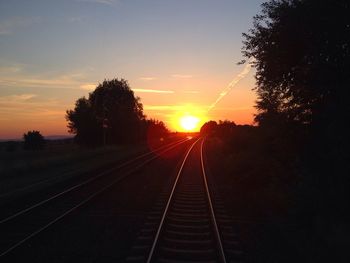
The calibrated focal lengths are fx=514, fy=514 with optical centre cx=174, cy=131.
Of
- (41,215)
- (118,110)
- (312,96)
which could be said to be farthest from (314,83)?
(118,110)

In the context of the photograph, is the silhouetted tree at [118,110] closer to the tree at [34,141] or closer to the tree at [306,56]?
the tree at [34,141]

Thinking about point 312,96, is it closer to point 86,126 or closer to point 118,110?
point 86,126

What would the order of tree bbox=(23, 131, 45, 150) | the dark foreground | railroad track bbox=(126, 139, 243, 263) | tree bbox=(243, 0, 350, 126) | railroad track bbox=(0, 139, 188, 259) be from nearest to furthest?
1. railroad track bbox=(126, 139, 243, 263)
2. the dark foreground
3. railroad track bbox=(0, 139, 188, 259)
4. tree bbox=(243, 0, 350, 126)
5. tree bbox=(23, 131, 45, 150)

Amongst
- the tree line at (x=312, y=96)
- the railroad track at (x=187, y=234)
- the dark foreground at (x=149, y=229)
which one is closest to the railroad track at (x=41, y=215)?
the dark foreground at (x=149, y=229)

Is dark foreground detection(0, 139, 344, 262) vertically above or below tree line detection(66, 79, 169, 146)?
below

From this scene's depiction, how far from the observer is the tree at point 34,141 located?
3457 inches

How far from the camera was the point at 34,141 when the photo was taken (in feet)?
290

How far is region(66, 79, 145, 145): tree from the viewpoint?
76.1 metres

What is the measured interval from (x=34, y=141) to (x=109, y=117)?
15808 mm

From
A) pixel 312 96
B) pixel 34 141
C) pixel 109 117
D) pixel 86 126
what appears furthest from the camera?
pixel 34 141

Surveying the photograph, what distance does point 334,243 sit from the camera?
1024cm

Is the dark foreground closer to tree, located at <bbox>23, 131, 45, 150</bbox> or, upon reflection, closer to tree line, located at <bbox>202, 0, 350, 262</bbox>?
tree line, located at <bbox>202, 0, 350, 262</bbox>

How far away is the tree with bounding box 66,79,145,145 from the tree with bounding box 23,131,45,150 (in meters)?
6.03

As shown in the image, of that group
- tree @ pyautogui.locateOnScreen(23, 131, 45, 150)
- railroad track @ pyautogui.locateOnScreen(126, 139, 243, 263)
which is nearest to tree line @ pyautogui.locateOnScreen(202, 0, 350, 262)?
railroad track @ pyautogui.locateOnScreen(126, 139, 243, 263)
